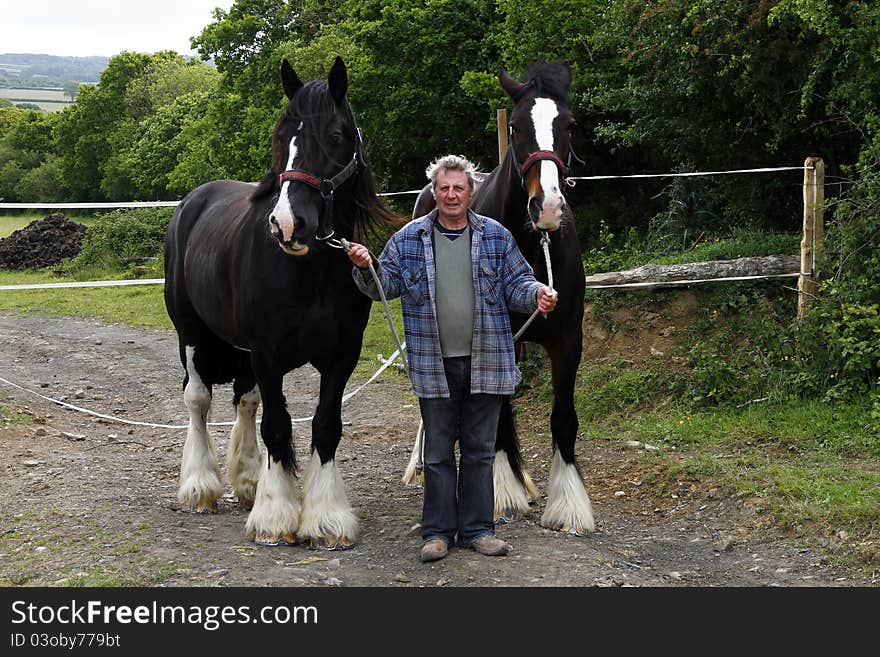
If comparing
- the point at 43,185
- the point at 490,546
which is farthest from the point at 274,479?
the point at 43,185

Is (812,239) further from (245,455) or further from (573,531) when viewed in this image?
(245,455)

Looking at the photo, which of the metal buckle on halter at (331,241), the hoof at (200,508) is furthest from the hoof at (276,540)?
the metal buckle on halter at (331,241)

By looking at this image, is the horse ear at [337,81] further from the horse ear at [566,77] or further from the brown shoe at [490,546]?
the brown shoe at [490,546]

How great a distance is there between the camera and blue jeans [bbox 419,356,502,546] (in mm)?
4547

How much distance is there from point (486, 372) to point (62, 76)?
14574cm

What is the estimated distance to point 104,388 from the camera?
9523mm

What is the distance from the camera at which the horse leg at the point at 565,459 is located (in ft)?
16.9

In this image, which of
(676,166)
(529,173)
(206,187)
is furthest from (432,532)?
(676,166)

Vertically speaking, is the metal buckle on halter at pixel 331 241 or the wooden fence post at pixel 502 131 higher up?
the wooden fence post at pixel 502 131

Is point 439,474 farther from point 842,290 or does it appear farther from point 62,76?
point 62,76

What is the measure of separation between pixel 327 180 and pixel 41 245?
19.0 m

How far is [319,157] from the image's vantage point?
14.9 feet

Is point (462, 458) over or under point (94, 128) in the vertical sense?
under

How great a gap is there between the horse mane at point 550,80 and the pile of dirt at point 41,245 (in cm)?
1803
